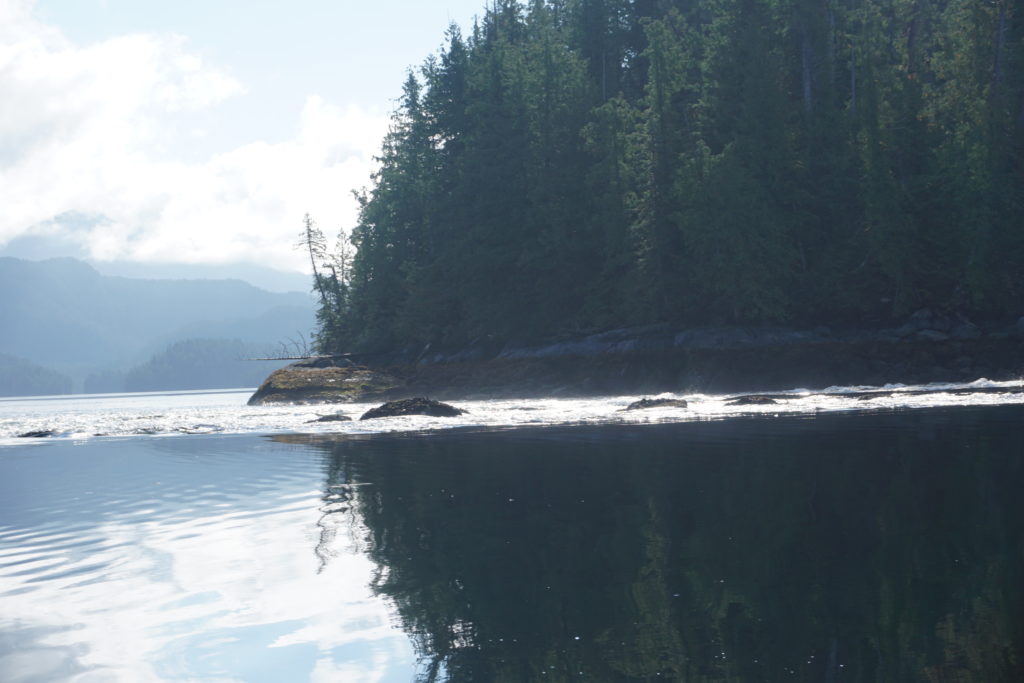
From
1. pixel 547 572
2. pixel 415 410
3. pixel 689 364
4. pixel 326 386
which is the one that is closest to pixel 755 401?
pixel 689 364

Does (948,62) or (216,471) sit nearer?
(216,471)

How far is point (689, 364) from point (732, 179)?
13520 millimetres

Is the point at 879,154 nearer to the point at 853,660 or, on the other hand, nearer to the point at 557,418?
the point at 557,418

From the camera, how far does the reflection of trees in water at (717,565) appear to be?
5.68 meters

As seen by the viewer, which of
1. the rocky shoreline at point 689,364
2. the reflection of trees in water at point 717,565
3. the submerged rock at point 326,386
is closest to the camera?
the reflection of trees in water at point 717,565

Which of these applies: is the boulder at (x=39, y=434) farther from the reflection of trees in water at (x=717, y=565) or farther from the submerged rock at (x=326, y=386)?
the reflection of trees in water at (x=717, y=565)

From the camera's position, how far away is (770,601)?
6824 mm

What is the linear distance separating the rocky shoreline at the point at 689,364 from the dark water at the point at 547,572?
2579 centimetres

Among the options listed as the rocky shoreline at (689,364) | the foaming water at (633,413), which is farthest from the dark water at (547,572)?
the rocky shoreline at (689,364)

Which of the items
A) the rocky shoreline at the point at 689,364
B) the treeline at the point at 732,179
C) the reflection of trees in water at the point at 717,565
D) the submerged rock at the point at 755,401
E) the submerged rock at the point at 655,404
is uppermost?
the treeline at the point at 732,179

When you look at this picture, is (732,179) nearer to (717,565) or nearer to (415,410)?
(415,410)

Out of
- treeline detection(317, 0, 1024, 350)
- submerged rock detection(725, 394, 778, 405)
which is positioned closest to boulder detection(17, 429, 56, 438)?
submerged rock detection(725, 394, 778, 405)

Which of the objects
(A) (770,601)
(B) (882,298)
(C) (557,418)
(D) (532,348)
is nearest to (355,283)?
(D) (532,348)

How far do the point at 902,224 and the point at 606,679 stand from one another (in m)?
49.0
